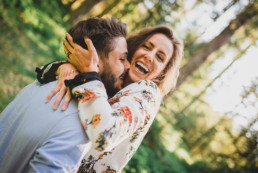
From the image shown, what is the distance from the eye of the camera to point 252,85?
13008 mm

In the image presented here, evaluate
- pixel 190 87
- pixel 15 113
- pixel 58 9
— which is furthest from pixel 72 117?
pixel 190 87

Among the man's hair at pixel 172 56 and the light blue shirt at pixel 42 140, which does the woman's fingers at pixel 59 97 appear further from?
the man's hair at pixel 172 56

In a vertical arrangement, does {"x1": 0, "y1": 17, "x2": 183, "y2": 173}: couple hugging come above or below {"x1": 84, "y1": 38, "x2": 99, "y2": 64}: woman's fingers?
below

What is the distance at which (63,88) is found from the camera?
1383mm

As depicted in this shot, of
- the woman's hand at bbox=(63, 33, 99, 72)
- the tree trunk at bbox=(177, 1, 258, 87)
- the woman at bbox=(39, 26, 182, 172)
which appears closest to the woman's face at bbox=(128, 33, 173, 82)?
the woman at bbox=(39, 26, 182, 172)

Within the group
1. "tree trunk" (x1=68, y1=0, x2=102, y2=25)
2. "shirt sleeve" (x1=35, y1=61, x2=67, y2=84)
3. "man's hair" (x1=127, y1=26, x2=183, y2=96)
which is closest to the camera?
"shirt sleeve" (x1=35, y1=61, x2=67, y2=84)

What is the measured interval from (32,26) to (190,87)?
12.5 m

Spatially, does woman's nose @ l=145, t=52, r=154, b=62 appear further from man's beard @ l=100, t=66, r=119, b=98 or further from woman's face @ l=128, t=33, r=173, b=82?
man's beard @ l=100, t=66, r=119, b=98

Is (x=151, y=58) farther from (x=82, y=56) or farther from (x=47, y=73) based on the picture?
(x=47, y=73)

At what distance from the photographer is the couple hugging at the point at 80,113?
1.15 m

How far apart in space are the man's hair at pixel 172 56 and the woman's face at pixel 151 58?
0.05 m

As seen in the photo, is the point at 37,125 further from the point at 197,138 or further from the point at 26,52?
the point at 197,138

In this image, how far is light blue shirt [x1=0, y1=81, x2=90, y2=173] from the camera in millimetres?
1113

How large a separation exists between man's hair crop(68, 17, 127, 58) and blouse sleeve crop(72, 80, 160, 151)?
1.35ft
